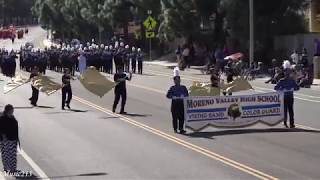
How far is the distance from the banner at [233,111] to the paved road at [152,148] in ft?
0.86

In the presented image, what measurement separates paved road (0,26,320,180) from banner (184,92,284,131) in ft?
0.86

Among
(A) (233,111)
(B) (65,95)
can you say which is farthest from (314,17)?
(A) (233,111)

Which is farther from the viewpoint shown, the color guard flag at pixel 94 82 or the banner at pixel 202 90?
the color guard flag at pixel 94 82

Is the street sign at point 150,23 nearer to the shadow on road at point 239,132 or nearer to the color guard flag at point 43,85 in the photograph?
the color guard flag at point 43,85

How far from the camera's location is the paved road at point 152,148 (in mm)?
13383

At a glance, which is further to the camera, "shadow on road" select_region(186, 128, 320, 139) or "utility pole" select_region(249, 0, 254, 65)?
"utility pole" select_region(249, 0, 254, 65)

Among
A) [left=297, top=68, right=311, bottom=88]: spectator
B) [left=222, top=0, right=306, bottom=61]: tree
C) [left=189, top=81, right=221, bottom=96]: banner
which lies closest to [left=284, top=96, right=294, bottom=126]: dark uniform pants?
[left=189, top=81, right=221, bottom=96]: banner

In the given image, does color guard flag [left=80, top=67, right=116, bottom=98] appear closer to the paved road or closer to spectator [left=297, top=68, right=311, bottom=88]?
the paved road

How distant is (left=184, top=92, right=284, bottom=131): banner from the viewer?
1898 centimetres

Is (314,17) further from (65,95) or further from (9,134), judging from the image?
(9,134)

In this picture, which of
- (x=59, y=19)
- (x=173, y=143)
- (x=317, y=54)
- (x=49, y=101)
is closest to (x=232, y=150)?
(x=173, y=143)

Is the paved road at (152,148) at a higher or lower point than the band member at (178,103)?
lower

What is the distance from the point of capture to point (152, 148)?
16.2 metres

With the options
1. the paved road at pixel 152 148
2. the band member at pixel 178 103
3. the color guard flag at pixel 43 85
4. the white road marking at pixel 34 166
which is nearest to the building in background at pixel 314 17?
the paved road at pixel 152 148
